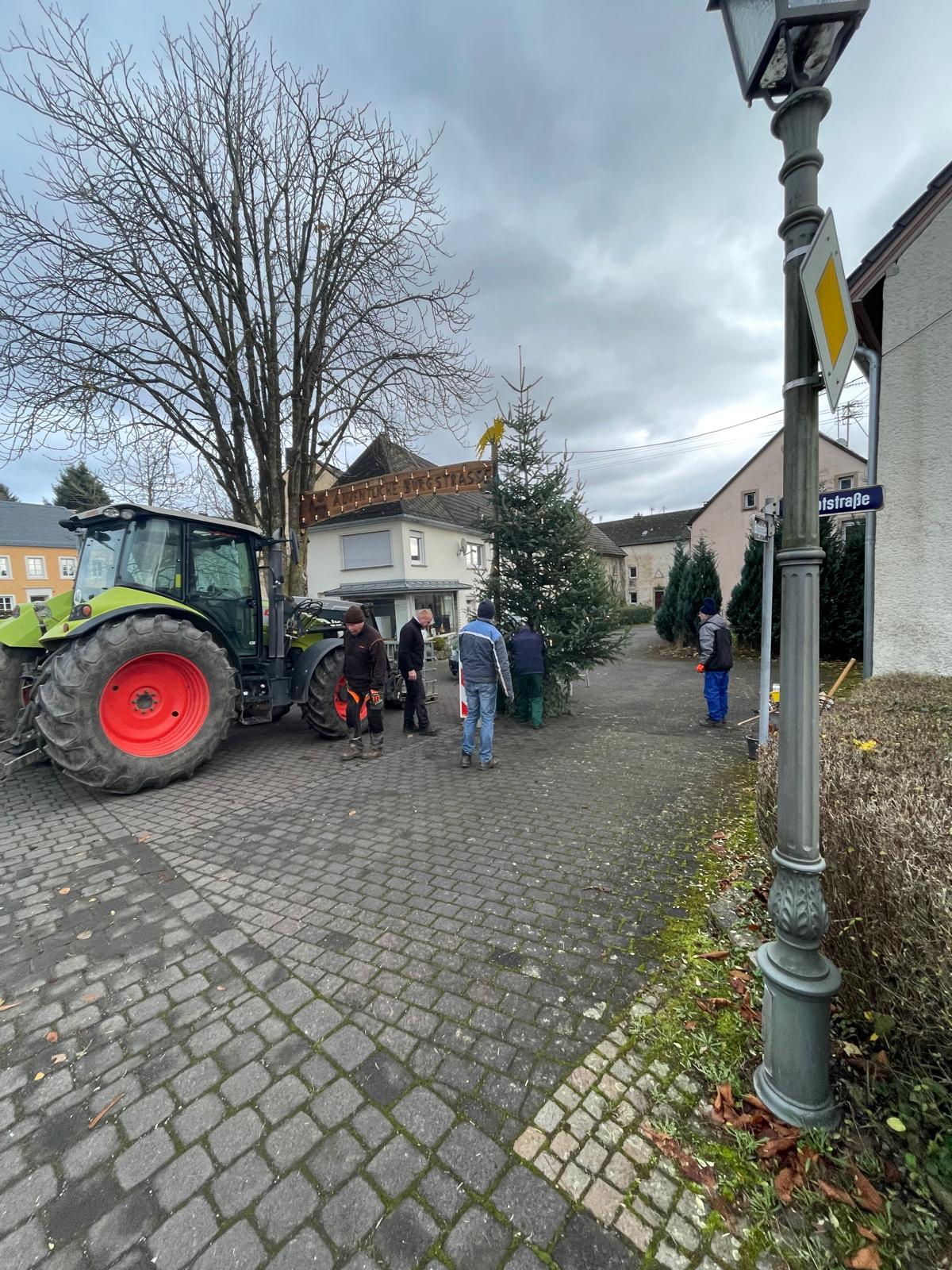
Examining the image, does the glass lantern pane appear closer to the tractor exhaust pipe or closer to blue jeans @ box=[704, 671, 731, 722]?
the tractor exhaust pipe

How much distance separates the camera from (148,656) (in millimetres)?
5223

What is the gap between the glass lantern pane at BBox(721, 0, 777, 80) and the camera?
5.35 feet

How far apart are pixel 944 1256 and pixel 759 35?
353 cm

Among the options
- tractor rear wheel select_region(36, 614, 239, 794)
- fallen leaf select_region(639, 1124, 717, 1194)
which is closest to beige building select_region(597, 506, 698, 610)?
tractor rear wheel select_region(36, 614, 239, 794)

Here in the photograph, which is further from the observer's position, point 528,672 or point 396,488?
point 396,488

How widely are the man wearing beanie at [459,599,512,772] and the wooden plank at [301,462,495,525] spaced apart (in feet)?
10.3

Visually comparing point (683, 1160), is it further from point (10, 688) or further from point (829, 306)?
point (10, 688)

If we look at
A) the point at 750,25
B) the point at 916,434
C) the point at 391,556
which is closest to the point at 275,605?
the point at 750,25

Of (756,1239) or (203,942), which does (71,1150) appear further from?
(756,1239)

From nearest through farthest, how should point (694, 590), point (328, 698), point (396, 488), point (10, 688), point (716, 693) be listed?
point (10, 688)
point (328, 698)
point (716, 693)
point (396, 488)
point (694, 590)

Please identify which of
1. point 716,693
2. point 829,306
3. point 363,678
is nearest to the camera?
point 829,306

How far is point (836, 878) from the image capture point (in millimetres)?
2035

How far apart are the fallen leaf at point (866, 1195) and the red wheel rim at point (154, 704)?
5.69 metres

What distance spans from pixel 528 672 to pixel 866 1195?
6267 millimetres
